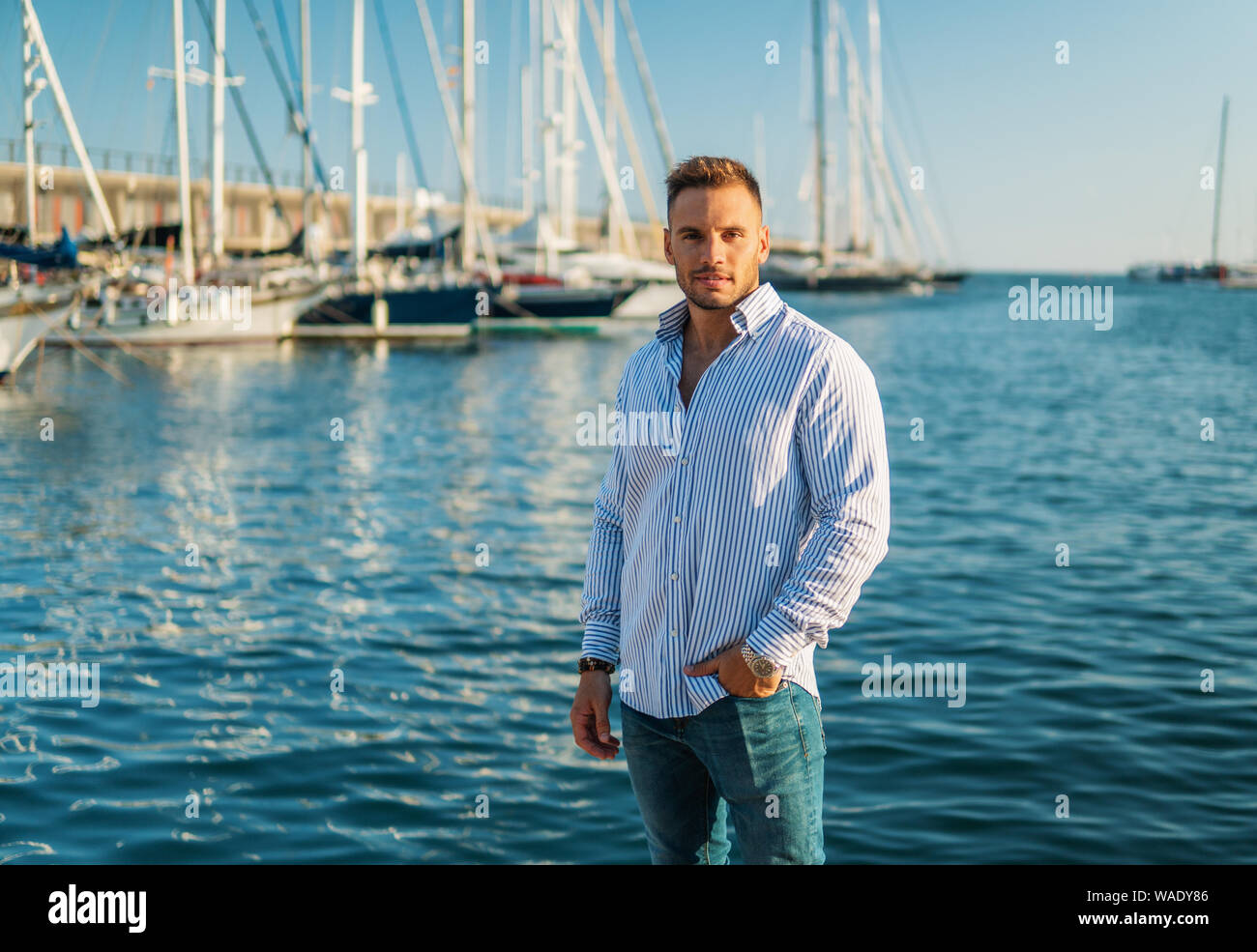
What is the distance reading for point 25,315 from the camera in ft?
84.5

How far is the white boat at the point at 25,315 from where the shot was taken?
2539 centimetres

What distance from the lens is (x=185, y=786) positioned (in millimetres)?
6508

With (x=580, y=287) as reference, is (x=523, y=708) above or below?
below

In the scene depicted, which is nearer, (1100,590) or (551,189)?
(1100,590)

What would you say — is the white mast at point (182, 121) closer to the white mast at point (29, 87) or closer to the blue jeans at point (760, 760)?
the white mast at point (29, 87)

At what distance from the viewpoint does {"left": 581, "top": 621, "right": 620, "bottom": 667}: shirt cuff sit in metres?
3.34

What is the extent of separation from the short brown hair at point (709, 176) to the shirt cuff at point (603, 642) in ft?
3.36

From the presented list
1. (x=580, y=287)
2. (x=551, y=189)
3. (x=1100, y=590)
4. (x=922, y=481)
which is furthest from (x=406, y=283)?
(x=1100, y=590)

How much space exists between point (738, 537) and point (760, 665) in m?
0.31

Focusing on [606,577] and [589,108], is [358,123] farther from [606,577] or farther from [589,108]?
[606,577]

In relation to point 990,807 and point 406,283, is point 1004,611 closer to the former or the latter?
point 990,807

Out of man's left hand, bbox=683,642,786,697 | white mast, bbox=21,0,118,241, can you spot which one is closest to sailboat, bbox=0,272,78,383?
white mast, bbox=21,0,118,241

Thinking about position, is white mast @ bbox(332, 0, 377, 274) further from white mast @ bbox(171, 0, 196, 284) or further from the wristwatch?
the wristwatch
